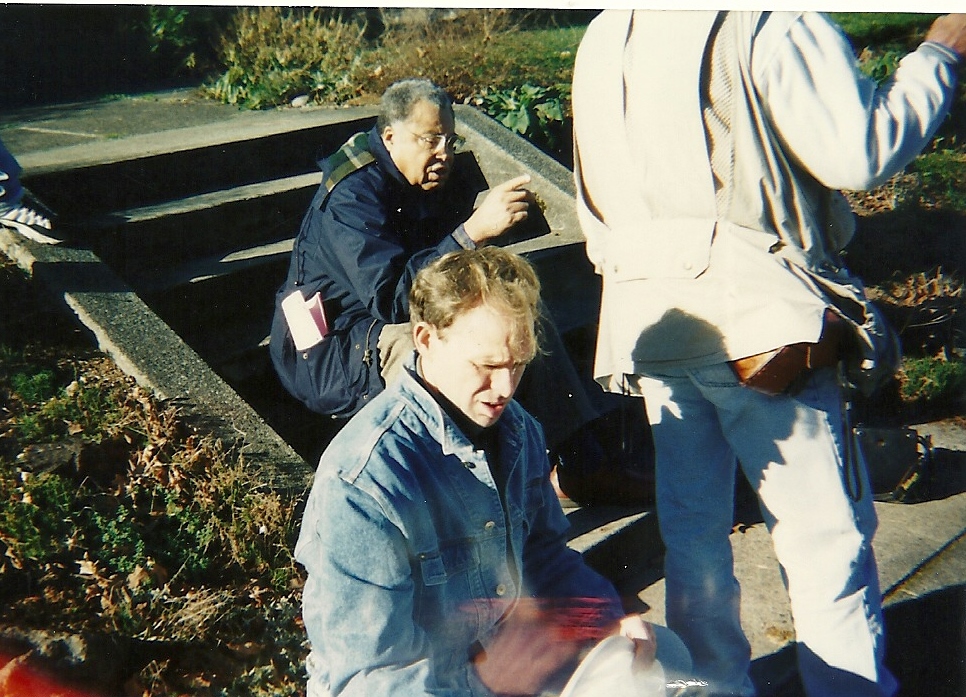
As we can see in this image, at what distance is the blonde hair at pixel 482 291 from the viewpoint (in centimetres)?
159

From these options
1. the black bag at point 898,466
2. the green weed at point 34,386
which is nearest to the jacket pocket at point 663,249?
the black bag at point 898,466

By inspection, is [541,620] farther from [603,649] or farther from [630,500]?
[630,500]

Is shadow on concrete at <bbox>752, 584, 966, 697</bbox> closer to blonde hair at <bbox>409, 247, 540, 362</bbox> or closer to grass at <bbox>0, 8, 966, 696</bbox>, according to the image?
grass at <bbox>0, 8, 966, 696</bbox>

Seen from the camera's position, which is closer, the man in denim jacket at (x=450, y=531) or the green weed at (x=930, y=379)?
the man in denim jacket at (x=450, y=531)

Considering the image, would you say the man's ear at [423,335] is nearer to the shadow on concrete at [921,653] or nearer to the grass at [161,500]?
the grass at [161,500]

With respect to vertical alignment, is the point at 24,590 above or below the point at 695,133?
below

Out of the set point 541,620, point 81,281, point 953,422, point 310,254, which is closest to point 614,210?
point 541,620

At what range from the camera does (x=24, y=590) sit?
1980 millimetres

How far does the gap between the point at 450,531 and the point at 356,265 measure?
1004 millimetres

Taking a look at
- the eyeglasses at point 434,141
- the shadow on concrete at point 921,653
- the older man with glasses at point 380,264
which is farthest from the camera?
the eyeglasses at point 434,141

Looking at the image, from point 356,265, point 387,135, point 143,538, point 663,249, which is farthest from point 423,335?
point 387,135

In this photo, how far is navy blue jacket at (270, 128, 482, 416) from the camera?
2.40 meters

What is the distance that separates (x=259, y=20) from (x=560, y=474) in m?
1.73

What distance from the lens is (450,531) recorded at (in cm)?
164
